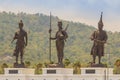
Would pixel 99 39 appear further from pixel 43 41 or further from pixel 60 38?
pixel 43 41

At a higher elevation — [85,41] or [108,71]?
[85,41]

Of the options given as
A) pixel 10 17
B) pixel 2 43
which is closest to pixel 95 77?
pixel 2 43

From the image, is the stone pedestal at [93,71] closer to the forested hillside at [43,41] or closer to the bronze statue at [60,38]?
the bronze statue at [60,38]

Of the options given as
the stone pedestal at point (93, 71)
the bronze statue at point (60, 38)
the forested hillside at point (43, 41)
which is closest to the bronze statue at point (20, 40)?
the bronze statue at point (60, 38)

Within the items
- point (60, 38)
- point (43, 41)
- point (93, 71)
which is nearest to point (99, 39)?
point (93, 71)

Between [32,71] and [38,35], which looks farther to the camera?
[38,35]

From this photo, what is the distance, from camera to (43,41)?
132m

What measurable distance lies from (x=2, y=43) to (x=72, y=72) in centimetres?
8228

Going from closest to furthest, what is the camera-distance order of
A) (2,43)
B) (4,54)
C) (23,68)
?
1. (23,68)
2. (4,54)
3. (2,43)

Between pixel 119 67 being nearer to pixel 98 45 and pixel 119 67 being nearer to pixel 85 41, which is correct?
pixel 98 45

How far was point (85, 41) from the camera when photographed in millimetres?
136000

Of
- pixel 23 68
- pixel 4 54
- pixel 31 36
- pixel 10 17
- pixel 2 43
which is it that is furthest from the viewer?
pixel 10 17

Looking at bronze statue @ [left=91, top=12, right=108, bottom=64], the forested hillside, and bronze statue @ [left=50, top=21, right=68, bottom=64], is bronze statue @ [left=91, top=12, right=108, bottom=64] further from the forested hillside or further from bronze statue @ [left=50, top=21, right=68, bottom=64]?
the forested hillside

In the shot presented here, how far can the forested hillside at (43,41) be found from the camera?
11081 cm
